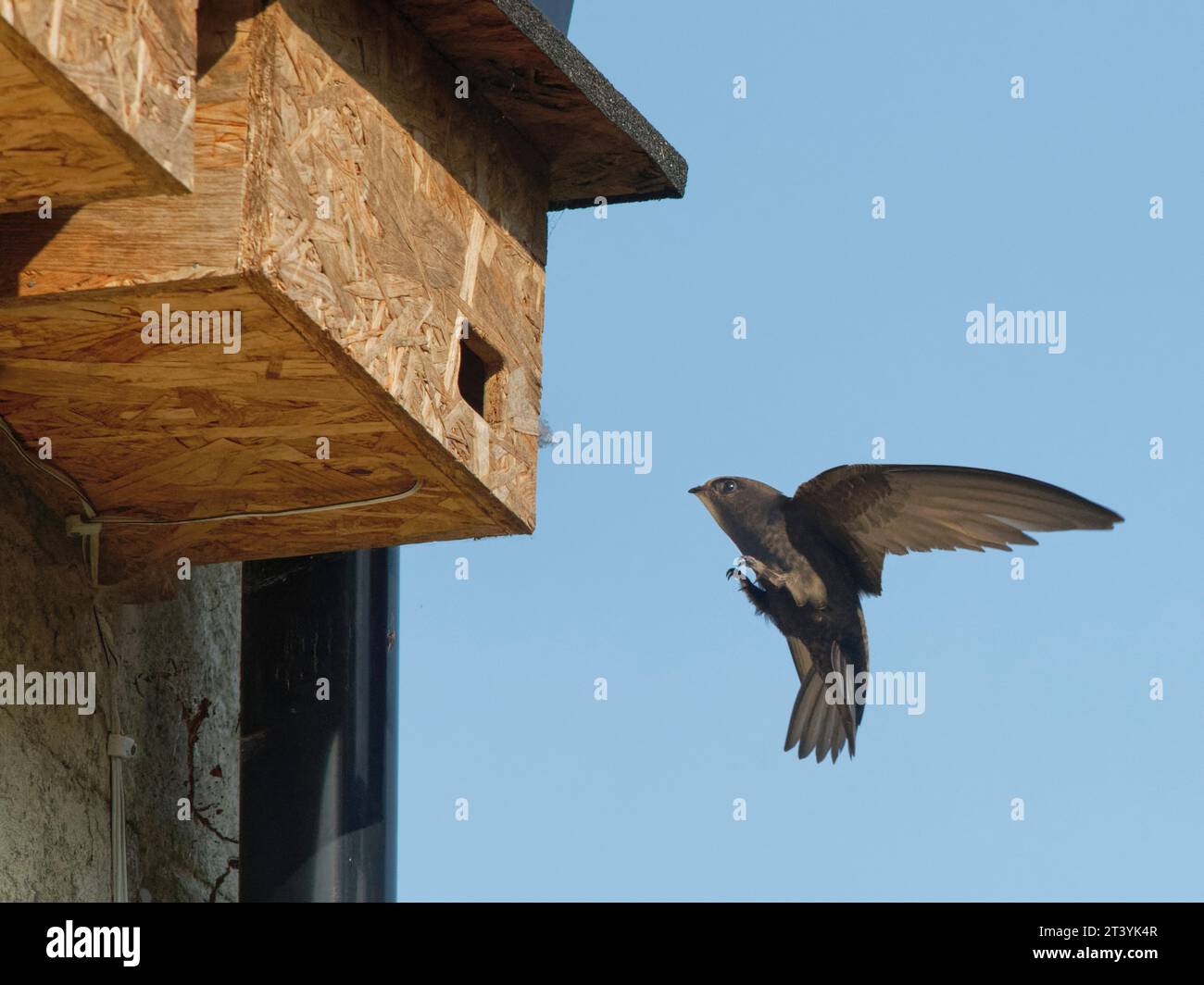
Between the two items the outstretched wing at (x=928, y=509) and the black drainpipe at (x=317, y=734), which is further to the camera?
the outstretched wing at (x=928, y=509)

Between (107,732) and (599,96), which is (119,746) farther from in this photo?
(599,96)

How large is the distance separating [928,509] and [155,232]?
249 cm

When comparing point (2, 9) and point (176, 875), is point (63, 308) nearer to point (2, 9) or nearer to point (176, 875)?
point (2, 9)

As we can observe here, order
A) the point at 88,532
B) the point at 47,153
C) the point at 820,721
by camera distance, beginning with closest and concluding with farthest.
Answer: the point at 47,153 < the point at 88,532 < the point at 820,721

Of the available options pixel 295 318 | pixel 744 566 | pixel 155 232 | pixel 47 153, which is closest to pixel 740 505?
pixel 744 566

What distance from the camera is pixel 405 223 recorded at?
3.78 metres

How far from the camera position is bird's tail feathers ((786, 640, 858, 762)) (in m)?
5.56

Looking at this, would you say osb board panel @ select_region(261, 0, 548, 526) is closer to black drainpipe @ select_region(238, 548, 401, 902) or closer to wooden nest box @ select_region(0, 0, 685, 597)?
wooden nest box @ select_region(0, 0, 685, 597)

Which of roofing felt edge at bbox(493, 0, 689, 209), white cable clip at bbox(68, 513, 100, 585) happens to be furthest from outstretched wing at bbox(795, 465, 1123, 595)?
white cable clip at bbox(68, 513, 100, 585)

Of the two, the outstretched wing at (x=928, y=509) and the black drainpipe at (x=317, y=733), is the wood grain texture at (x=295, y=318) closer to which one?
the black drainpipe at (x=317, y=733)

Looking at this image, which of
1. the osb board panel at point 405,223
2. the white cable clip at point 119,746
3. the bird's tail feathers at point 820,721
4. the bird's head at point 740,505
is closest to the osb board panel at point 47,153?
the osb board panel at point 405,223

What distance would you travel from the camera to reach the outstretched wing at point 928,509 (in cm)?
489

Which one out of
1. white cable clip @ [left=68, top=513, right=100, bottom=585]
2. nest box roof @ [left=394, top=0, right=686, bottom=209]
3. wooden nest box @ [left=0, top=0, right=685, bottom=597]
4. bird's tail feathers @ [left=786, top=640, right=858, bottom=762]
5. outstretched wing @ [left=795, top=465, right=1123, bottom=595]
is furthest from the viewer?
bird's tail feathers @ [left=786, top=640, right=858, bottom=762]
